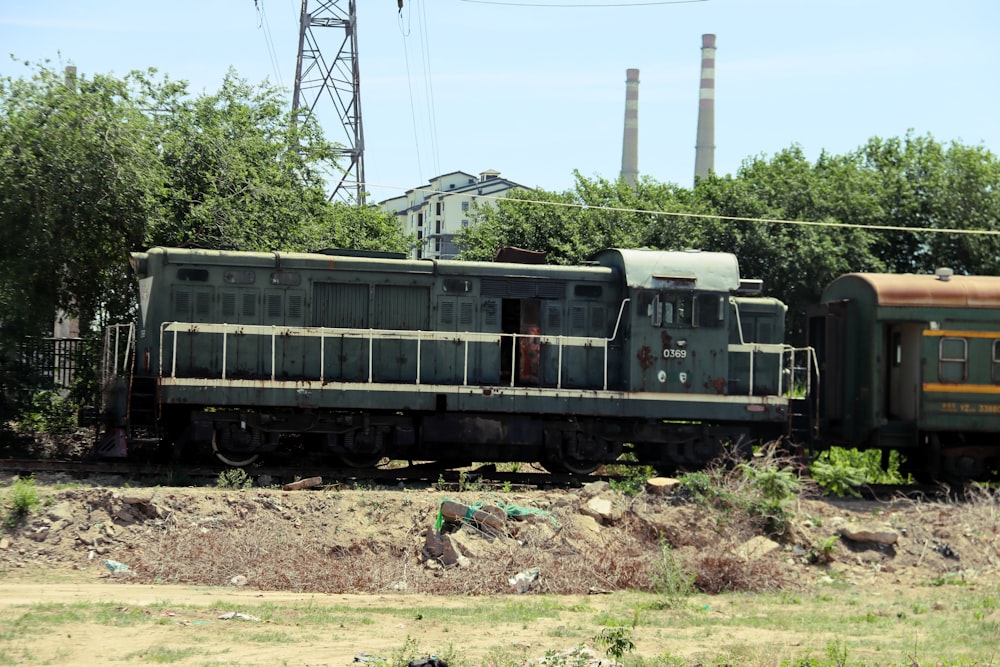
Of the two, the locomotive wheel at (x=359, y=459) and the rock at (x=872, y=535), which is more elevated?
the locomotive wheel at (x=359, y=459)

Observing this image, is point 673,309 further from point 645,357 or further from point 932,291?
point 932,291

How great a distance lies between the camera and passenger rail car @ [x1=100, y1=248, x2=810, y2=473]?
17156mm

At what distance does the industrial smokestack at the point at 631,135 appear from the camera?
3595 inches

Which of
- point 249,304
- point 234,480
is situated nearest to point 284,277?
point 249,304

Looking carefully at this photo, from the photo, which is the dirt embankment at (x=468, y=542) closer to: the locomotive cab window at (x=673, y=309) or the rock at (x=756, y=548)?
the rock at (x=756, y=548)

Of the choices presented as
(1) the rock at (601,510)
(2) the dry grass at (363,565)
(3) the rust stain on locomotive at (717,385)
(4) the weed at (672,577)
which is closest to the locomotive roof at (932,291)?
(3) the rust stain on locomotive at (717,385)

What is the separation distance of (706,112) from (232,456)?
75.0 meters

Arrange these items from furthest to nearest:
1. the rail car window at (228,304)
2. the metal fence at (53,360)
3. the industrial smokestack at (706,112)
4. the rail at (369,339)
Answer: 1. the industrial smokestack at (706,112)
2. the metal fence at (53,360)
3. the rail car window at (228,304)
4. the rail at (369,339)

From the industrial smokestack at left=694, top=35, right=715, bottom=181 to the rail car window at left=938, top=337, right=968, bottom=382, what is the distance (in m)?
68.3

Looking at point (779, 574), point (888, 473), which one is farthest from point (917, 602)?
point (888, 473)

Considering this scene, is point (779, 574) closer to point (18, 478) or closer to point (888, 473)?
point (888, 473)

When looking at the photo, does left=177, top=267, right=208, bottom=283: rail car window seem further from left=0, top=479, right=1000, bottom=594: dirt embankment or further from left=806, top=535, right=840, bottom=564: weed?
left=806, top=535, right=840, bottom=564: weed

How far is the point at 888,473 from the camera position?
2041cm

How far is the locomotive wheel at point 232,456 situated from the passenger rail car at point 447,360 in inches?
1.6
